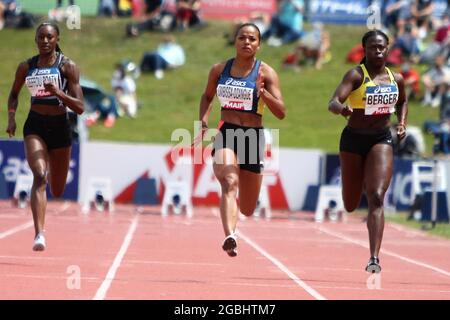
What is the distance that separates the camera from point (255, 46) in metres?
10.6

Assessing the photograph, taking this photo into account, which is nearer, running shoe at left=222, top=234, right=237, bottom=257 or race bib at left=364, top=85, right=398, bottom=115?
running shoe at left=222, top=234, right=237, bottom=257

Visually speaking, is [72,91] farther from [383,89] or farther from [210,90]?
[383,89]

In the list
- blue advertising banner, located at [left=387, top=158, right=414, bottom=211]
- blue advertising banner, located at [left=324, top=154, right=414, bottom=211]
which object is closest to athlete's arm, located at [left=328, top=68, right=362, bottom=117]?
blue advertising banner, located at [left=324, top=154, right=414, bottom=211]

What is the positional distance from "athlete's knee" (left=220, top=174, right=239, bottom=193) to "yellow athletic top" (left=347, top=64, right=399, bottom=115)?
1254 millimetres

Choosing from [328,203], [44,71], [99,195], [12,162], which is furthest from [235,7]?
[44,71]

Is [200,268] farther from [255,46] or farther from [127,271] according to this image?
[255,46]

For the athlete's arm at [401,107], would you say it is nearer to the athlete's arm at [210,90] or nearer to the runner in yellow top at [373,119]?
the runner in yellow top at [373,119]

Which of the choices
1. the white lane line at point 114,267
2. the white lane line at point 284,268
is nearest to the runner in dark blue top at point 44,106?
the white lane line at point 114,267

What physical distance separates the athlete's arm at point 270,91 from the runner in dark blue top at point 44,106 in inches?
67.6

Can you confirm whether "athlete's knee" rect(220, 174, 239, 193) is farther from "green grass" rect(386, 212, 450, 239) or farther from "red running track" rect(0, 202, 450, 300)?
"green grass" rect(386, 212, 450, 239)

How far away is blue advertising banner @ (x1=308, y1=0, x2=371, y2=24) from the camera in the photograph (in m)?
31.4
